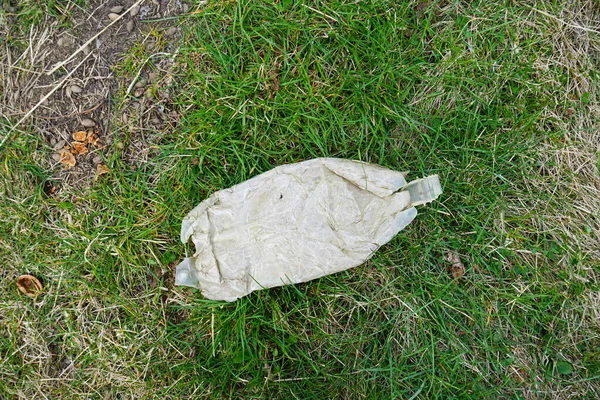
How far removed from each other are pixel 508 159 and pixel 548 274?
1.94ft

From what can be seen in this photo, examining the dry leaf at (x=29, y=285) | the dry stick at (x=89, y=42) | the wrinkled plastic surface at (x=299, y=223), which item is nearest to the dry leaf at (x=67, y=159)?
the dry stick at (x=89, y=42)

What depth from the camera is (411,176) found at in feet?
6.75

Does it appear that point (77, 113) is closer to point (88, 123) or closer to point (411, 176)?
point (88, 123)

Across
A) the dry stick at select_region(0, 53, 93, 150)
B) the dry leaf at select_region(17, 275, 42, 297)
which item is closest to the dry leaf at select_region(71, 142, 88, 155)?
the dry stick at select_region(0, 53, 93, 150)

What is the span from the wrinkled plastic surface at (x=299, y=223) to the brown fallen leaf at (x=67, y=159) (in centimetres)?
75

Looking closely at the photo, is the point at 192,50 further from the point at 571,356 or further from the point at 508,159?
the point at 571,356

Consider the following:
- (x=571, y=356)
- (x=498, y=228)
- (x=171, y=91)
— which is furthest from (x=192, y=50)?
(x=571, y=356)

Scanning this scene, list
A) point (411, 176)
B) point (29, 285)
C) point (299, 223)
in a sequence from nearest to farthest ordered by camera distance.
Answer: point (299, 223), point (411, 176), point (29, 285)

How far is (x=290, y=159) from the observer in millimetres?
2074

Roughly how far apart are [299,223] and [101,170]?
3.49ft

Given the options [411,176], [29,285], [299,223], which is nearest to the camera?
[299,223]

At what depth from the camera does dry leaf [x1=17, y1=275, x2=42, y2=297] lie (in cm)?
216

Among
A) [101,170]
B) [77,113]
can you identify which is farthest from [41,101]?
[101,170]

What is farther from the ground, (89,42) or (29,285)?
(89,42)
